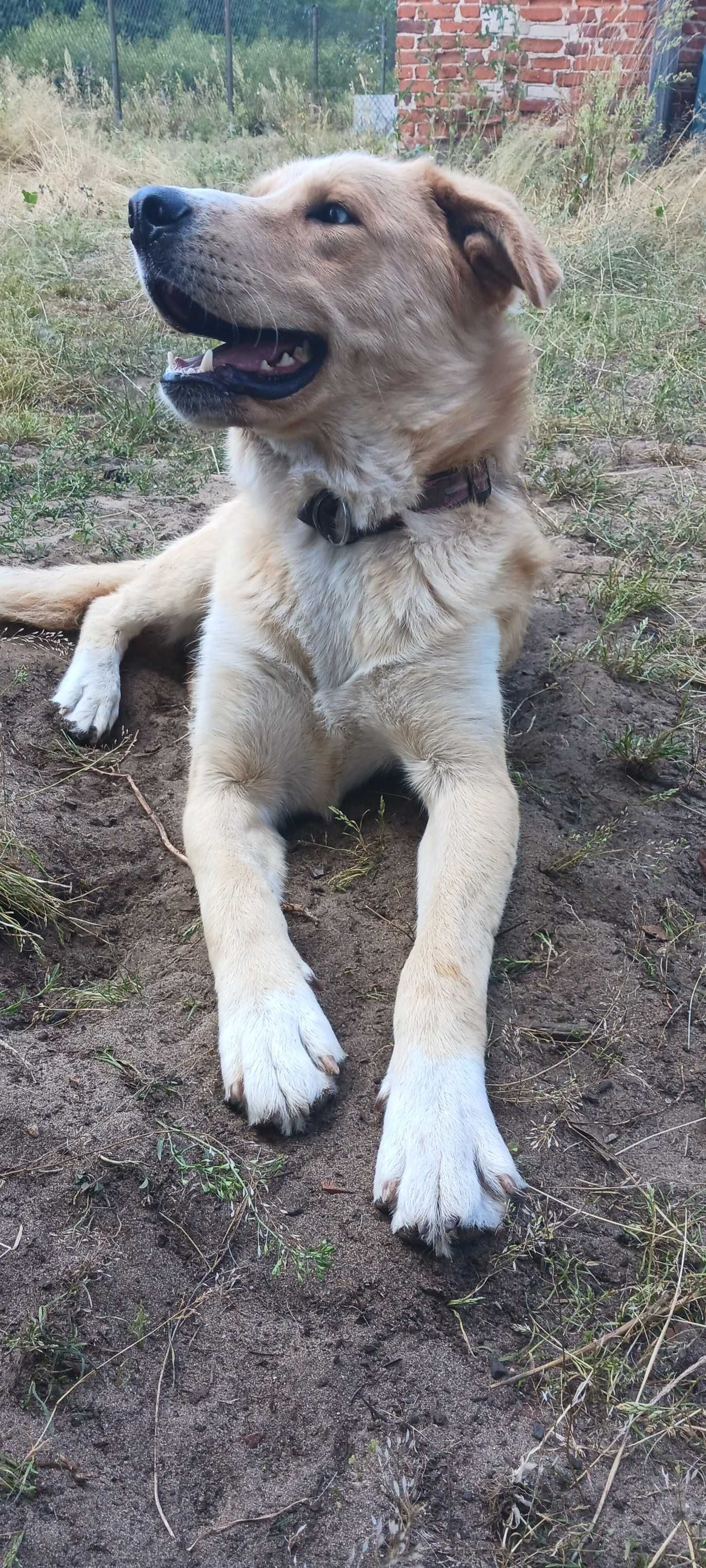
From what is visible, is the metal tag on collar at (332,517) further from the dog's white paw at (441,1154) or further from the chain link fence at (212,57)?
the chain link fence at (212,57)

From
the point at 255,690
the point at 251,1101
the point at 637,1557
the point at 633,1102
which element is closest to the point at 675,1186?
the point at 633,1102

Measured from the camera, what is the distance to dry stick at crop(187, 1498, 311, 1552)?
131 centimetres

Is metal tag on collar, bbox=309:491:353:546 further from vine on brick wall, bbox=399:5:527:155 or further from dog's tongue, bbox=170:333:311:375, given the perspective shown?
vine on brick wall, bbox=399:5:527:155

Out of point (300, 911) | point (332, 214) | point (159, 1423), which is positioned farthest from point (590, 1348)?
point (332, 214)

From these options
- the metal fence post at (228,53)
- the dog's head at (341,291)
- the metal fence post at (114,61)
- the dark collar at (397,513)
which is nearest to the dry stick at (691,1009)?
the dark collar at (397,513)

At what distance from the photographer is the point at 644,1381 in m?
1.50

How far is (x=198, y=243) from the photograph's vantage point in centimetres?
233

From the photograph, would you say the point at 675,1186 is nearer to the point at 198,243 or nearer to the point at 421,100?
the point at 198,243

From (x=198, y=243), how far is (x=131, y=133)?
1124 cm

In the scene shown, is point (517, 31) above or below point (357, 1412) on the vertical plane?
above

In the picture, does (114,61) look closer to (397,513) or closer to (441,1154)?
(397,513)

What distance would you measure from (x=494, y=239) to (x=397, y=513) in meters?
0.69

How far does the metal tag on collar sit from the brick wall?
748cm

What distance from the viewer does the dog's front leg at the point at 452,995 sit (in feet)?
5.63
